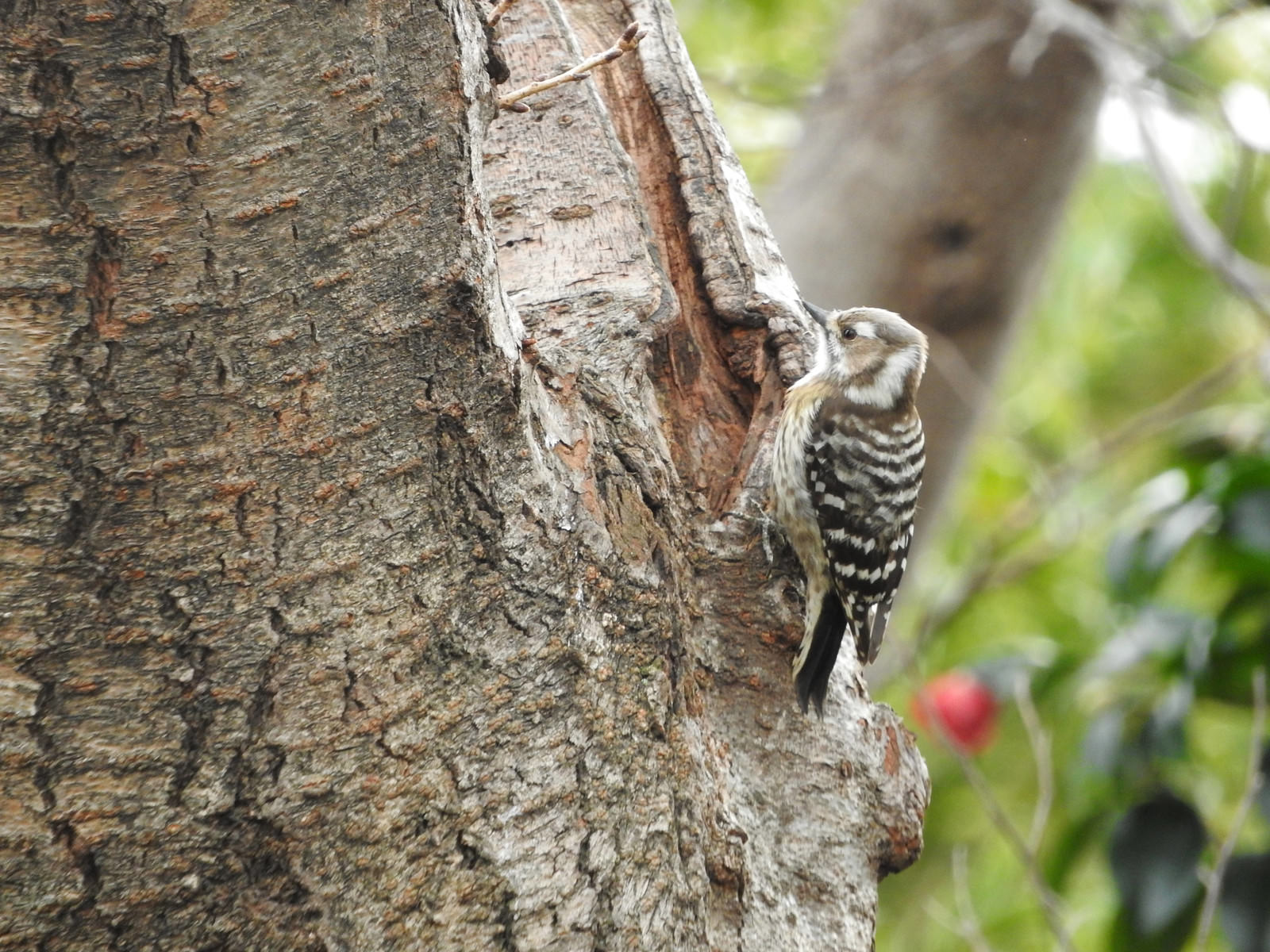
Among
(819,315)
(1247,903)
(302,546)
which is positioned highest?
(819,315)

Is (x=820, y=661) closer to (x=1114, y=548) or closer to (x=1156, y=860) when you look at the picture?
(x=1156, y=860)

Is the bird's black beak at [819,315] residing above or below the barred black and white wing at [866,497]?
above

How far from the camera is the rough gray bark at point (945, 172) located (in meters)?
4.61

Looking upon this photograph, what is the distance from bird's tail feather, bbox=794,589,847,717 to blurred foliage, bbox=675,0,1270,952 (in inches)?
52.4

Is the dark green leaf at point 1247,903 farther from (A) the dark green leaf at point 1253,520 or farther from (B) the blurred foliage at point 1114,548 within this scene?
(A) the dark green leaf at point 1253,520

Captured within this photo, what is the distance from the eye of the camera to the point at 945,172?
4598 millimetres

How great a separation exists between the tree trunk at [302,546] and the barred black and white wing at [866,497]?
4.15 feet

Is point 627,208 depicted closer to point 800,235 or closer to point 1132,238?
point 800,235

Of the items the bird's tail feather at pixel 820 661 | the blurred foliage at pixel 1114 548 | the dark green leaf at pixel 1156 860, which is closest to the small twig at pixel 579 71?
the bird's tail feather at pixel 820 661

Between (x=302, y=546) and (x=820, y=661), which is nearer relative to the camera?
(x=302, y=546)

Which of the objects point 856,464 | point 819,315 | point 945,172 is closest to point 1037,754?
point 856,464

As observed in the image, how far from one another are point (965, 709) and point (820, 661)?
6.40 feet

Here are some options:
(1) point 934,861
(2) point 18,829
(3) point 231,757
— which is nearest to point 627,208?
(3) point 231,757

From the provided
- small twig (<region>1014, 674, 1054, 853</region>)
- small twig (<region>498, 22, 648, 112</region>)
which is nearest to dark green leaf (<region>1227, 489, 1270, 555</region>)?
small twig (<region>1014, 674, 1054, 853</region>)
